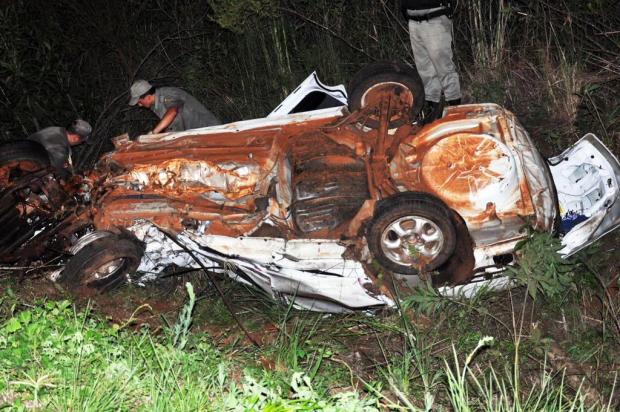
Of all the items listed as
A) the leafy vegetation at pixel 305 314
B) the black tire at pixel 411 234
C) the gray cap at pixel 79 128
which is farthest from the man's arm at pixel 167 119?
the black tire at pixel 411 234

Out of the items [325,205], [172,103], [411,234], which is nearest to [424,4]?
[172,103]

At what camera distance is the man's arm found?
750 cm

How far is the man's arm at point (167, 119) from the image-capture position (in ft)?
24.6

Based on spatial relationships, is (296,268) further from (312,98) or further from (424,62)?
(424,62)

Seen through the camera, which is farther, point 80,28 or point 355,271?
point 80,28

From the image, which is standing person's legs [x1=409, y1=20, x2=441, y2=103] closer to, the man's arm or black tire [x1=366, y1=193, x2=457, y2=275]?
the man's arm

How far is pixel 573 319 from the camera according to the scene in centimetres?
552

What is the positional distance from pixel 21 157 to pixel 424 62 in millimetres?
4343

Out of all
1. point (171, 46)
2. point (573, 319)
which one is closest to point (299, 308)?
point (573, 319)

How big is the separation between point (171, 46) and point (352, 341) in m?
8.06

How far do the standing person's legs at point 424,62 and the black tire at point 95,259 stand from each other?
3889 millimetres

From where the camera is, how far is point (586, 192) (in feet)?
19.7

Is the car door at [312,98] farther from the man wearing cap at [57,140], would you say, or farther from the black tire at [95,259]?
the man wearing cap at [57,140]

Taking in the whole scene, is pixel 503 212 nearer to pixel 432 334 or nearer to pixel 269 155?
pixel 432 334
